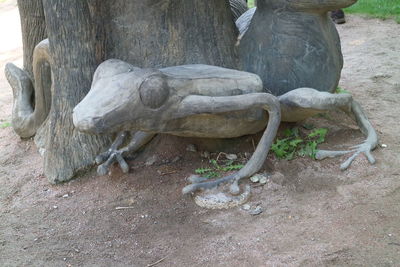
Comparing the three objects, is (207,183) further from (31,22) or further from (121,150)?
(31,22)

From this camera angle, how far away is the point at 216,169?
10.8 ft

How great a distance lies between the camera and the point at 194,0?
324 cm

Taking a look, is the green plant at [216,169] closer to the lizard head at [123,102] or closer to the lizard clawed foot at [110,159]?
the lizard clawed foot at [110,159]

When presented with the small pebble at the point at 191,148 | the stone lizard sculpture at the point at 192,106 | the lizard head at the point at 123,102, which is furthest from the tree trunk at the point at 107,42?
the small pebble at the point at 191,148

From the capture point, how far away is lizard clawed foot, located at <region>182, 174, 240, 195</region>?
2986 millimetres

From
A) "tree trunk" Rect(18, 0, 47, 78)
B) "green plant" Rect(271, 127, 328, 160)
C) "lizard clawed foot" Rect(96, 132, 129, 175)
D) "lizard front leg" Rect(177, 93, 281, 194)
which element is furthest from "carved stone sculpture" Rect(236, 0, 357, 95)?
"tree trunk" Rect(18, 0, 47, 78)

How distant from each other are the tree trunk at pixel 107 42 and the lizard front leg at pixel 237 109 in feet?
1.91

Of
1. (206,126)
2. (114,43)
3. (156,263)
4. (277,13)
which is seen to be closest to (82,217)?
(156,263)

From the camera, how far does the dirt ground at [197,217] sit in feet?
8.39

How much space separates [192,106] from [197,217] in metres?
0.70

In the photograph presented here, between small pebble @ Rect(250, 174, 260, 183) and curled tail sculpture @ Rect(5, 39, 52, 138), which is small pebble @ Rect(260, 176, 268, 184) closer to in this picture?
small pebble @ Rect(250, 174, 260, 183)

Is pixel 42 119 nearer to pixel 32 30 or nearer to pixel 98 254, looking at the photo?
pixel 32 30

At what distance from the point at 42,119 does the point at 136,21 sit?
61.4 inches

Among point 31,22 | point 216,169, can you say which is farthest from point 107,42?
point 31,22
